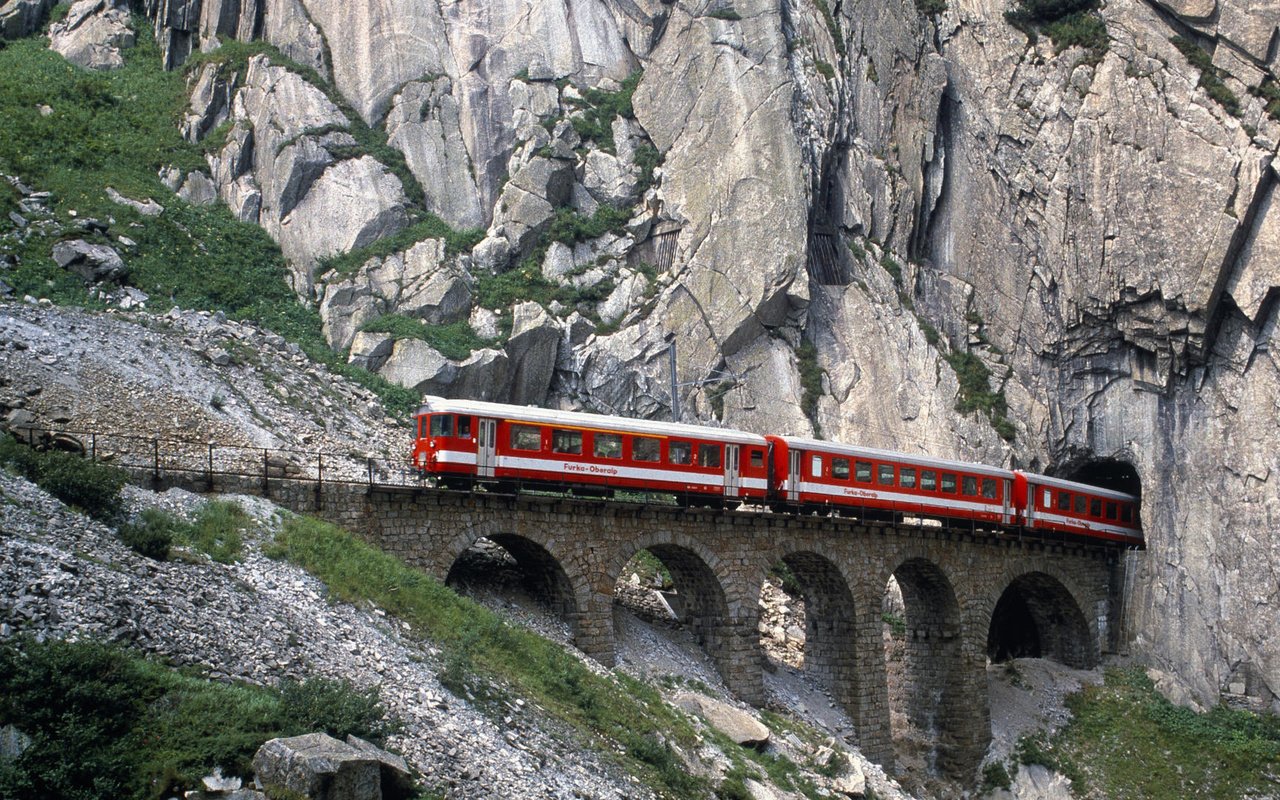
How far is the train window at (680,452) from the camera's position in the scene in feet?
95.3

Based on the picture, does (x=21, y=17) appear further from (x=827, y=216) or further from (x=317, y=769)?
(x=317, y=769)

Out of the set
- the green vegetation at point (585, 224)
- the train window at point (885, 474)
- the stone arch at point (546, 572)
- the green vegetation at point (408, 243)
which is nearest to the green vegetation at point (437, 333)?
the green vegetation at point (408, 243)

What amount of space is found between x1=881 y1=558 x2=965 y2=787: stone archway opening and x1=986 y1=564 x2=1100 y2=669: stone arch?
3.19 metres

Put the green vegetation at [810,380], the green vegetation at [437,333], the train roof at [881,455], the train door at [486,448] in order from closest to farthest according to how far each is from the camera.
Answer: the train door at [486,448] → the train roof at [881,455] → the green vegetation at [437,333] → the green vegetation at [810,380]

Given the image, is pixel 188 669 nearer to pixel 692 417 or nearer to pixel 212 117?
pixel 692 417

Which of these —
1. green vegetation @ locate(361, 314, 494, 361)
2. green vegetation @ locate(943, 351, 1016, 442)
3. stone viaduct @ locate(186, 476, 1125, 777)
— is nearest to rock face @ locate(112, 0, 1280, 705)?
green vegetation @ locate(943, 351, 1016, 442)

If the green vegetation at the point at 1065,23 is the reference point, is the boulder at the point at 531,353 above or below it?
below

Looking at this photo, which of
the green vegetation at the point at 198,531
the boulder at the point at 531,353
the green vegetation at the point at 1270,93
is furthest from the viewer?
the boulder at the point at 531,353

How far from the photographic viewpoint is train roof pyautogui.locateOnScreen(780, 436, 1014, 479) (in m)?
32.0

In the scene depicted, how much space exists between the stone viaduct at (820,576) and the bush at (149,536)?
175 inches

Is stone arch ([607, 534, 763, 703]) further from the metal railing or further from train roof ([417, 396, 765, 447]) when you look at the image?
the metal railing

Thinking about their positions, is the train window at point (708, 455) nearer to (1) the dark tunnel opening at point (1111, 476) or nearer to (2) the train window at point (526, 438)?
(2) the train window at point (526, 438)

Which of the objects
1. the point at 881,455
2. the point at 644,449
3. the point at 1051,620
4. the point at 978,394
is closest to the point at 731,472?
the point at 644,449

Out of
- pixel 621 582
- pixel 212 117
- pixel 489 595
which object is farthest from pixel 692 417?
pixel 212 117
